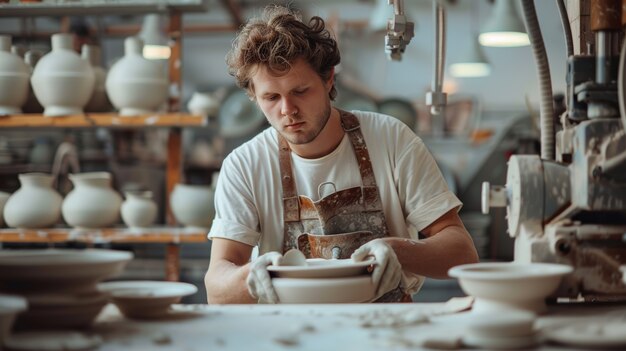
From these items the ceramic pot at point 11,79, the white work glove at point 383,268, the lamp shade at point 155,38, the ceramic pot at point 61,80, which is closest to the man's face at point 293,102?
the white work glove at point 383,268

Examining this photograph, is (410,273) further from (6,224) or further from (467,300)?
(6,224)

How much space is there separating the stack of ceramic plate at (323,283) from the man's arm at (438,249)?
376 millimetres

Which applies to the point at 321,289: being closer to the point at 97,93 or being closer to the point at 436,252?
the point at 436,252

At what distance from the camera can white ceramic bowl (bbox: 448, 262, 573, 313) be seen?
4.53 feet

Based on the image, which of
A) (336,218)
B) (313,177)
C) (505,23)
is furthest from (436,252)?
(505,23)

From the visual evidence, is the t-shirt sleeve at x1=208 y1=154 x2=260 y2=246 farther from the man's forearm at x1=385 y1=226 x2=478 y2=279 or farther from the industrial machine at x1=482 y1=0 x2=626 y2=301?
the industrial machine at x1=482 y1=0 x2=626 y2=301

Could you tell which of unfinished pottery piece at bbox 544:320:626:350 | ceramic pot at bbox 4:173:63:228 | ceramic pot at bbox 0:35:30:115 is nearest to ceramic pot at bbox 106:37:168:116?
ceramic pot at bbox 0:35:30:115

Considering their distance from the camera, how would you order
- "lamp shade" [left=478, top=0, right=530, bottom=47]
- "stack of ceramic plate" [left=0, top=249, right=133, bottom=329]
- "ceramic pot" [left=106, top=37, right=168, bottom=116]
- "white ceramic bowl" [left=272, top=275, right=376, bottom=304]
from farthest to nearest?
"lamp shade" [left=478, top=0, right=530, bottom=47], "ceramic pot" [left=106, top=37, right=168, bottom=116], "white ceramic bowl" [left=272, top=275, right=376, bottom=304], "stack of ceramic plate" [left=0, top=249, right=133, bottom=329]

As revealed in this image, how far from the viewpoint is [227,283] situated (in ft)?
7.00

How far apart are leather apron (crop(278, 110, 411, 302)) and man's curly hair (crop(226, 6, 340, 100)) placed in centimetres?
34

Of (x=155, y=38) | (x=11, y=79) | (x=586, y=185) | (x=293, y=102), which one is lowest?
(x=586, y=185)

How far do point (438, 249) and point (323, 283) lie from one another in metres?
0.69

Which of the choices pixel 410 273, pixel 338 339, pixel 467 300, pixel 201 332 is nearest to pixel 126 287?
pixel 201 332

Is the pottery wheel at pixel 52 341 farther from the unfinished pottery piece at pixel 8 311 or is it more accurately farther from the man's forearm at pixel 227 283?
the man's forearm at pixel 227 283
